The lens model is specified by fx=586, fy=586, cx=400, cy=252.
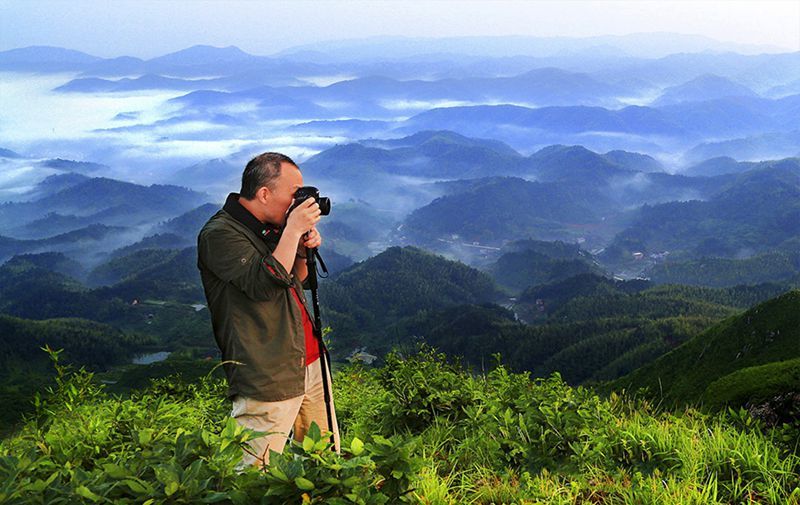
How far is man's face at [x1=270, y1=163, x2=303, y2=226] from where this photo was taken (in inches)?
170

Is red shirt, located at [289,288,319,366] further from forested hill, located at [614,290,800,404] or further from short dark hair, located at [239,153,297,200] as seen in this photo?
forested hill, located at [614,290,800,404]

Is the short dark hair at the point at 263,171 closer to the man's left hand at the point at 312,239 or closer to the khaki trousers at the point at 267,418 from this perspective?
the man's left hand at the point at 312,239

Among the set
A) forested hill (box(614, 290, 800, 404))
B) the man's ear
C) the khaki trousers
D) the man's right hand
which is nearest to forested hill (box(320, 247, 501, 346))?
forested hill (box(614, 290, 800, 404))

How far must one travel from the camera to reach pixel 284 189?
4332 millimetres

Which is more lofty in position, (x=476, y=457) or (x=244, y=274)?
(x=244, y=274)

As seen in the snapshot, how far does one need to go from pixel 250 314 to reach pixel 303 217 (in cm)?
79

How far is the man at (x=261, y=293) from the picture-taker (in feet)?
13.2

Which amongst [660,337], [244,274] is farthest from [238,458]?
[660,337]

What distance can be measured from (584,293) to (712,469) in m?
162

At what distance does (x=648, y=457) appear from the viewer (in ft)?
16.0

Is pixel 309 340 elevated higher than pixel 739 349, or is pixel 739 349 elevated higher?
pixel 309 340

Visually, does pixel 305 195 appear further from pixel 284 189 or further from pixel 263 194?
pixel 263 194

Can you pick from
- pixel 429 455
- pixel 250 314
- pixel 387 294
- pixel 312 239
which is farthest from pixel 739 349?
pixel 387 294

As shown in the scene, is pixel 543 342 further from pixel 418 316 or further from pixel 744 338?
pixel 744 338
